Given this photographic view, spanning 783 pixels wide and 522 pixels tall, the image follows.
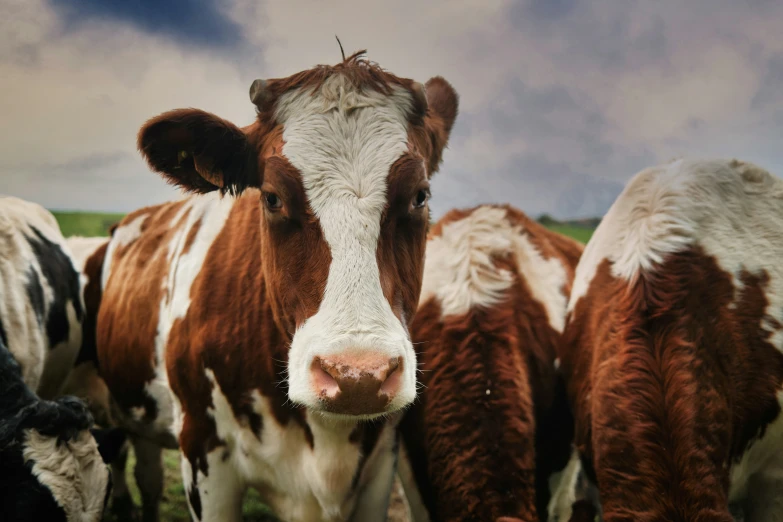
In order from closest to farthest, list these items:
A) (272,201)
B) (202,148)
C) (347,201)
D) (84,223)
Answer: (347,201)
(272,201)
(202,148)
(84,223)

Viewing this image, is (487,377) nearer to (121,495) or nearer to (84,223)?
(121,495)

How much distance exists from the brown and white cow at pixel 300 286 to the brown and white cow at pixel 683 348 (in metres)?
0.96

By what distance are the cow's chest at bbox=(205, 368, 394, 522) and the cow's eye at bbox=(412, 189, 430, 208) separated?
985mm

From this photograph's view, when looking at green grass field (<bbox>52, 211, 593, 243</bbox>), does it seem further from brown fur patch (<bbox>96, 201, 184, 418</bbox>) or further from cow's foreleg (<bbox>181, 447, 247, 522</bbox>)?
cow's foreleg (<bbox>181, 447, 247, 522</bbox>)

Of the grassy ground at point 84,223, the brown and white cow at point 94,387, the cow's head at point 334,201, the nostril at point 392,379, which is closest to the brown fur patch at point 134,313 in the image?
the brown and white cow at point 94,387

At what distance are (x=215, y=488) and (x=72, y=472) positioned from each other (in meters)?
0.63

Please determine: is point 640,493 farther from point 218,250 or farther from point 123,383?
point 123,383

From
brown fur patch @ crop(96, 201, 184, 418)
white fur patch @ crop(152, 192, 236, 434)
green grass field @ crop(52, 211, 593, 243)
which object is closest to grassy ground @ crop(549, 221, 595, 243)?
brown fur patch @ crop(96, 201, 184, 418)

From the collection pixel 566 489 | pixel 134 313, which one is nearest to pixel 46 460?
pixel 134 313

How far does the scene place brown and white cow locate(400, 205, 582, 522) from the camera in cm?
285

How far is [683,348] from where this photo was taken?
274 cm

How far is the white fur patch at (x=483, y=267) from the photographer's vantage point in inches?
136

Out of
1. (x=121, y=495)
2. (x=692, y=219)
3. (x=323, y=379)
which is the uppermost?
(x=692, y=219)

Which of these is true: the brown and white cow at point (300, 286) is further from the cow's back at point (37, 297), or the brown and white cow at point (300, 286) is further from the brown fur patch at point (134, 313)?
the cow's back at point (37, 297)
